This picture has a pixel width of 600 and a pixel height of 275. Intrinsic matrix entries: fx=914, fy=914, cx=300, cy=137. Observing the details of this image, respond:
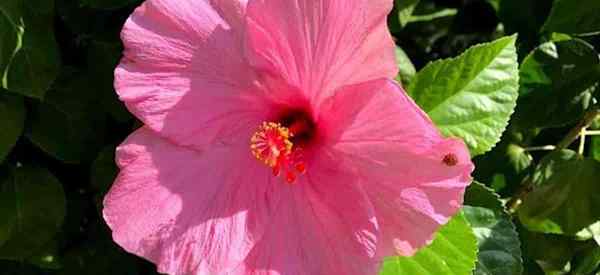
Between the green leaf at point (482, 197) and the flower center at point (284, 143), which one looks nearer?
the flower center at point (284, 143)

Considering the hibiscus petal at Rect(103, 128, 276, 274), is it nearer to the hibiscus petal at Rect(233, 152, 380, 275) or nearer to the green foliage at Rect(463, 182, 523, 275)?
the hibiscus petal at Rect(233, 152, 380, 275)

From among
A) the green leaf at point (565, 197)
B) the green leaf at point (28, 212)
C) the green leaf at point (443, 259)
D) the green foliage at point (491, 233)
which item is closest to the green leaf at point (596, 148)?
the green leaf at point (565, 197)

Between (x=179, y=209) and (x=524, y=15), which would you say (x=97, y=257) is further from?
(x=524, y=15)

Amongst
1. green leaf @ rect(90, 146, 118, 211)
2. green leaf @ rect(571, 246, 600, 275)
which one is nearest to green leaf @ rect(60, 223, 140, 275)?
green leaf @ rect(90, 146, 118, 211)

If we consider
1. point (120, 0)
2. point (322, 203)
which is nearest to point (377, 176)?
point (322, 203)

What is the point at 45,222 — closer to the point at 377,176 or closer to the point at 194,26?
the point at 194,26

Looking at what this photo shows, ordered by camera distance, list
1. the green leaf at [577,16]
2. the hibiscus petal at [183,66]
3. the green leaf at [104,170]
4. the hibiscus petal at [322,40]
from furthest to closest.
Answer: the green leaf at [577,16] → the green leaf at [104,170] → the hibiscus petal at [183,66] → the hibiscus petal at [322,40]

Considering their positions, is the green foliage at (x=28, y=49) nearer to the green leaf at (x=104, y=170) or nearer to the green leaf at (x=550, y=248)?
the green leaf at (x=104, y=170)

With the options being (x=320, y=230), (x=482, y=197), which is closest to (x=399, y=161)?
(x=320, y=230)
